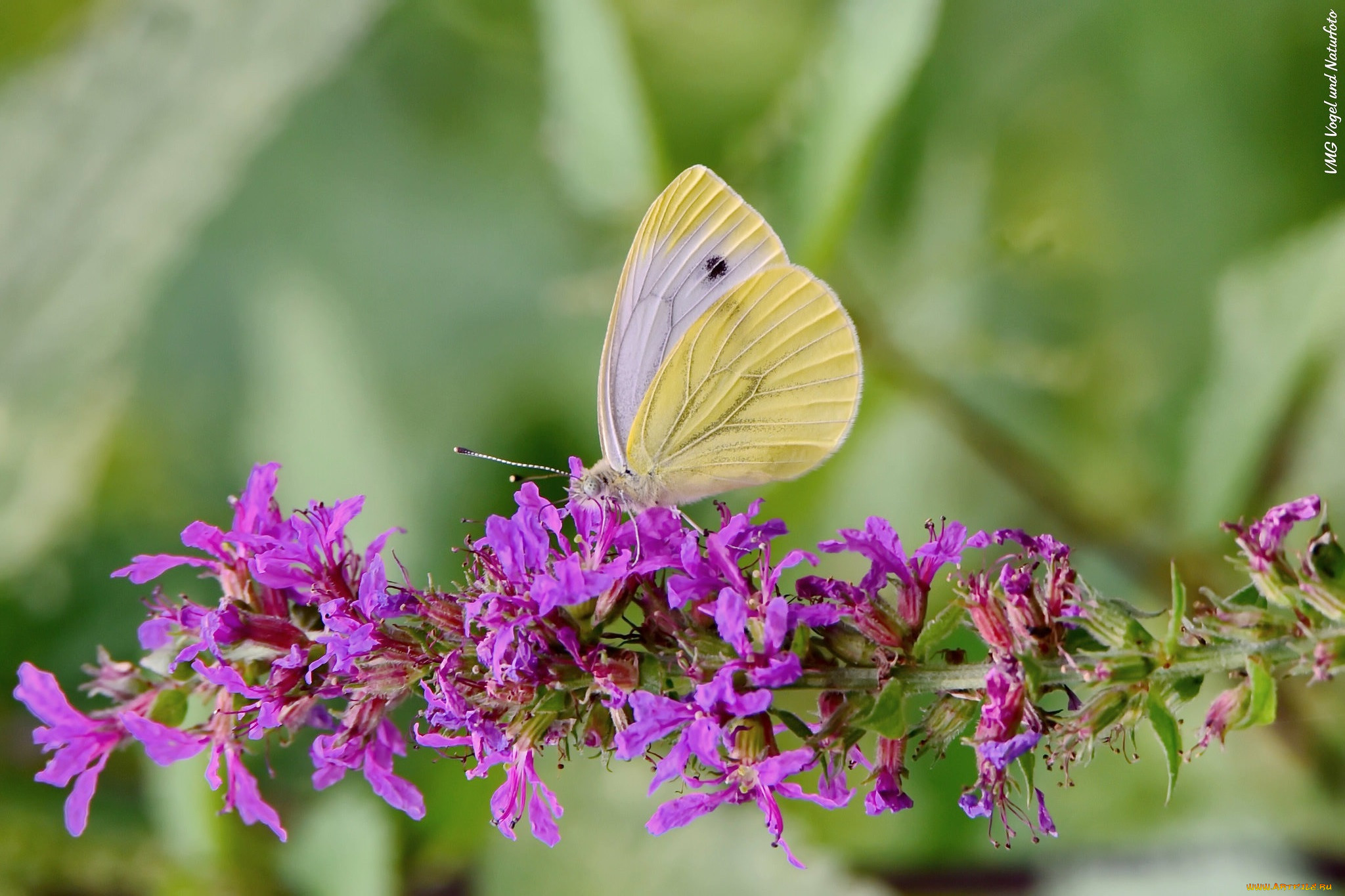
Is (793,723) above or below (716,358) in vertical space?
below

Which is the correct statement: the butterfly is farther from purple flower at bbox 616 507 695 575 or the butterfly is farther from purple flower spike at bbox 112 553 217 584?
purple flower spike at bbox 112 553 217 584

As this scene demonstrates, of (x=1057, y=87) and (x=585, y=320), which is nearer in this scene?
(x=1057, y=87)

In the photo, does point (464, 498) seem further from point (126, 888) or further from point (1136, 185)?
point (1136, 185)

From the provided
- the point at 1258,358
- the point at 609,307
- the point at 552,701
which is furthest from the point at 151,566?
the point at 1258,358

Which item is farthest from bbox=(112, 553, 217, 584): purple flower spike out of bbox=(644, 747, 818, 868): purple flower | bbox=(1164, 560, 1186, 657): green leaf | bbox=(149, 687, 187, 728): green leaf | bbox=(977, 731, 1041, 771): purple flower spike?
bbox=(1164, 560, 1186, 657): green leaf

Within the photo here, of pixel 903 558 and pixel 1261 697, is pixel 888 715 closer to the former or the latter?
pixel 903 558

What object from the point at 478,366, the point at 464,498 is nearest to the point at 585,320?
the point at 478,366
